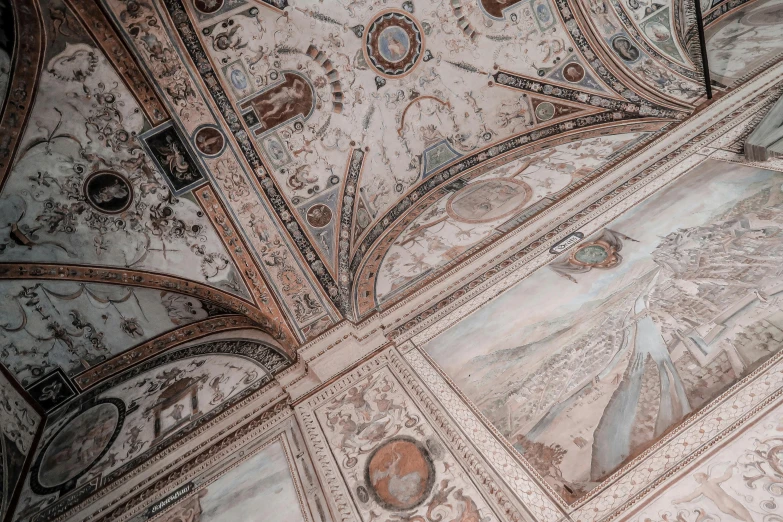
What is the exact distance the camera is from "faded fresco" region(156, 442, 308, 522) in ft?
16.2

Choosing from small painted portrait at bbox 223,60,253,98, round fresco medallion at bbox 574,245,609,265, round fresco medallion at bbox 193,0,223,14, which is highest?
round fresco medallion at bbox 193,0,223,14

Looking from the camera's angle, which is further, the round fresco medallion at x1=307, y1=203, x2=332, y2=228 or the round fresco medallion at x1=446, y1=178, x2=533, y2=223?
the round fresco medallion at x1=307, y1=203, x2=332, y2=228

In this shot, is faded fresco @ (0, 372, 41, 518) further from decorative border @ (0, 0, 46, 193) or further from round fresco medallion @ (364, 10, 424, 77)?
round fresco medallion @ (364, 10, 424, 77)

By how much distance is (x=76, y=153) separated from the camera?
661 cm

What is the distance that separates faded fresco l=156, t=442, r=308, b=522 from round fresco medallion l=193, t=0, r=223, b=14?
506cm

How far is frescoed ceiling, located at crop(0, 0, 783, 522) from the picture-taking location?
20.7 feet

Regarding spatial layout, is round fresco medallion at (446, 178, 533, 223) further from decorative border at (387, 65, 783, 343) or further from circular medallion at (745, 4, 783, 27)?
circular medallion at (745, 4, 783, 27)

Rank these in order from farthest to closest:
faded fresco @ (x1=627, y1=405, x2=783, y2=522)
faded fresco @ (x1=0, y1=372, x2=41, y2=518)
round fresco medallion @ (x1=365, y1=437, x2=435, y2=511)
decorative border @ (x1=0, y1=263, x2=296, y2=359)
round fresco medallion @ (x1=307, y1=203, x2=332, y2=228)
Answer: round fresco medallion @ (x1=307, y1=203, x2=332, y2=228) < decorative border @ (x1=0, y1=263, x2=296, y2=359) < faded fresco @ (x1=0, y1=372, x2=41, y2=518) < round fresco medallion @ (x1=365, y1=437, x2=435, y2=511) < faded fresco @ (x1=627, y1=405, x2=783, y2=522)

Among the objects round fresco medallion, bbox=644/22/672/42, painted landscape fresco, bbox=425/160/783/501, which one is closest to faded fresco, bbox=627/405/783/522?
painted landscape fresco, bbox=425/160/783/501

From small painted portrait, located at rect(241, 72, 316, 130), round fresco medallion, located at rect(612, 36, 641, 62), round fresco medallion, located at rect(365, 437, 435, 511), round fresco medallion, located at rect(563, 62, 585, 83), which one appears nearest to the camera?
round fresco medallion, located at rect(365, 437, 435, 511)

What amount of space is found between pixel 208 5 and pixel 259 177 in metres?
2.10

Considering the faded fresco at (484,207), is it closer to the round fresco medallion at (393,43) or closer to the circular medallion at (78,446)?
the round fresco medallion at (393,43)

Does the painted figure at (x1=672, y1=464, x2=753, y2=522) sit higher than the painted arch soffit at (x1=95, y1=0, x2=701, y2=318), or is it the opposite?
the painted arch soffit at (x1=95, y1=0, x2=701, y2=318)

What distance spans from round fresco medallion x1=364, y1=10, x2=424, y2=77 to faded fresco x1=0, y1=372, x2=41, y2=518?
650 cm
